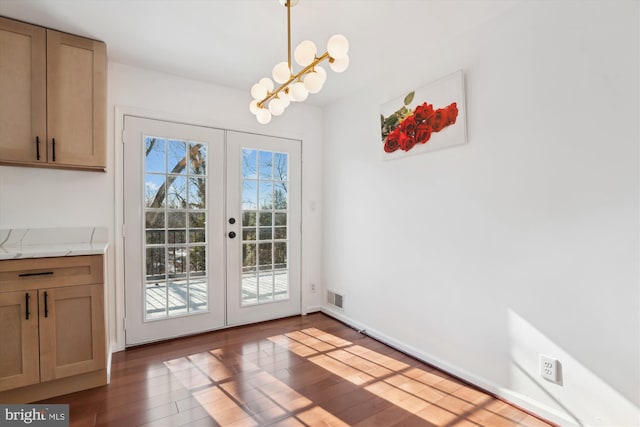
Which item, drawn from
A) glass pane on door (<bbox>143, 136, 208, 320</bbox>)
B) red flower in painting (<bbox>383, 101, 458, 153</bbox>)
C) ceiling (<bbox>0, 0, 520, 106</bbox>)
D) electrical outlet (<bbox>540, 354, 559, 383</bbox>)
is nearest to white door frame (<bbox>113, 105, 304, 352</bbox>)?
glass pane on door (<bbox>143, 136, 208, 320</bbox>)

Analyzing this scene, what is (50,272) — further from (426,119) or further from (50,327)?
(426,119)

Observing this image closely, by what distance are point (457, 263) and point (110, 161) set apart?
2.96 meters

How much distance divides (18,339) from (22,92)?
1.63 m

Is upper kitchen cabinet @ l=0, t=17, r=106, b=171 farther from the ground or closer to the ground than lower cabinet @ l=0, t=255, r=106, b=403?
farther from the ground

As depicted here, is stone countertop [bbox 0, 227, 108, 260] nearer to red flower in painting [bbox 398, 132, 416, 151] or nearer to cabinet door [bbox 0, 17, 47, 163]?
cabinet door [bbox 0, 17, 47, 163]

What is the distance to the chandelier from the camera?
1.43 m

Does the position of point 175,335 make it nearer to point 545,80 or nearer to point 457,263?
point 457,263

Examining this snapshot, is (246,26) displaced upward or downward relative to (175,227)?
upward

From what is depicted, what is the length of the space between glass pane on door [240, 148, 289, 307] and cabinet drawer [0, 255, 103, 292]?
1.42 meters

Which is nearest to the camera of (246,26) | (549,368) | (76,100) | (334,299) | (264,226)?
(549,368)

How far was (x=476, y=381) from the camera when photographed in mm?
2162

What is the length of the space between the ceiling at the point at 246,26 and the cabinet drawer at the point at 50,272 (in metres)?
1.63

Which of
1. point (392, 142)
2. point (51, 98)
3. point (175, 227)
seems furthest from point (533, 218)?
point (51, 98)

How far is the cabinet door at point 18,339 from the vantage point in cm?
188
